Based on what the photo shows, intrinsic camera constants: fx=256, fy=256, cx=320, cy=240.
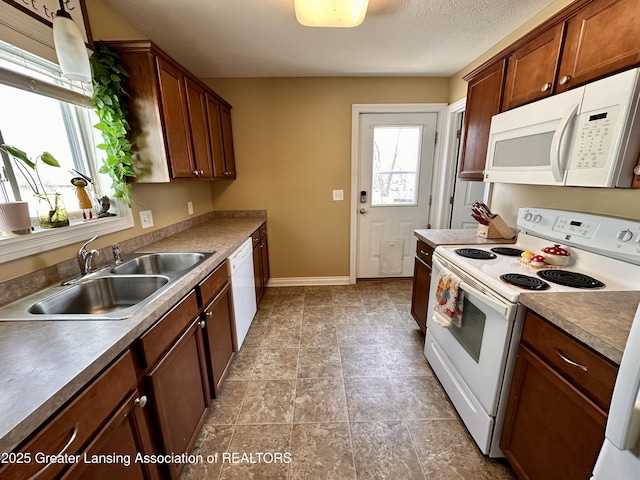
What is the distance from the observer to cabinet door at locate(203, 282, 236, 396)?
149 centimetres

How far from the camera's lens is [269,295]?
3096mm

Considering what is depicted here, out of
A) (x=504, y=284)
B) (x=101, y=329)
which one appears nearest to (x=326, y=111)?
(x=504, y=284)

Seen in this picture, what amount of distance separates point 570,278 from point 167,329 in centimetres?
178

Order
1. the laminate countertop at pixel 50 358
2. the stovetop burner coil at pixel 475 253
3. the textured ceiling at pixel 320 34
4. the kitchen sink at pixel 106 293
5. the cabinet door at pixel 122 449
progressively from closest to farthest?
the laminate countertop at pixel 50 358, the cabinet door at pixel 122 449, the kitchen sink at pixel 106 293, the stovetop burner coil at pixel 475 253, the textured ceiling at pixel 320 34

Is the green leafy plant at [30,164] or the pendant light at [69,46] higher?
the pendant light at [69,46]

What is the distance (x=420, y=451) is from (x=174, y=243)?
6.62 feet

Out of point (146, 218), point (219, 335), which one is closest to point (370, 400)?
point (219, 335)

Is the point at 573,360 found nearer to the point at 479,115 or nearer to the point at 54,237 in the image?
the point at 479,115

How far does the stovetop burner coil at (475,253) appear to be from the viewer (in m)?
1.50

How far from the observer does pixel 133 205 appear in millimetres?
1771

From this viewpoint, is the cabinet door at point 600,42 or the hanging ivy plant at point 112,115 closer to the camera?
the cabinet door at point 600,42

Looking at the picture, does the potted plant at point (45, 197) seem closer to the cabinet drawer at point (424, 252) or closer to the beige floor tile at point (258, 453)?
the beige floor tile at point (258, 453)

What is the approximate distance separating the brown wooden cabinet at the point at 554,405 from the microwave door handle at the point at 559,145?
686mm

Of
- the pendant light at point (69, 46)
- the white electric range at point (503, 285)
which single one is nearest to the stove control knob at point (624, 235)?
the white electric range at point (503, 285)
